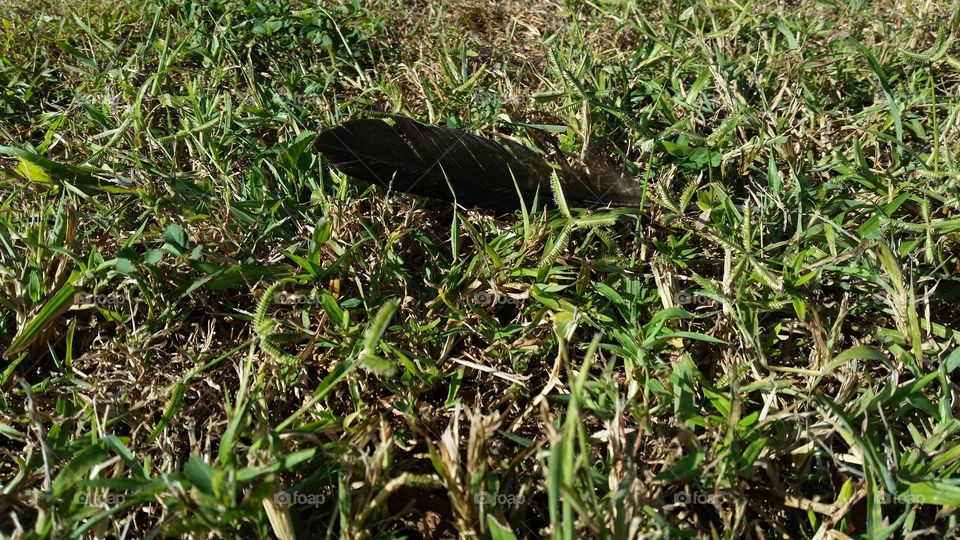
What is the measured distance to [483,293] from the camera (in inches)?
65.1

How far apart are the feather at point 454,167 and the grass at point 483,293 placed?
68mm

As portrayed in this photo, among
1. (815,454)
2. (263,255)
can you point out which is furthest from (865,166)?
(263,255)

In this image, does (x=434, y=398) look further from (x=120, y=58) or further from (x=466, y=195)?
(x=120, y=58)

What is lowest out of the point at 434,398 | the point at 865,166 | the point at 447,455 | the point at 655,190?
the point at 434,398

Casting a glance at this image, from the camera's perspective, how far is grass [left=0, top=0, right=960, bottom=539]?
1.24 m

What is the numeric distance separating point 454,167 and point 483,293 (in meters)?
0.31

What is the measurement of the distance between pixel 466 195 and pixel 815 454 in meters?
0.91

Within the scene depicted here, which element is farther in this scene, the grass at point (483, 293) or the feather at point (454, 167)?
the feather at point (454, 167)

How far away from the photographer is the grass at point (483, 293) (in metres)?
1.24

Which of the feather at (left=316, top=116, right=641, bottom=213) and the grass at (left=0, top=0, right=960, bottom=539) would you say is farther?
the feather at (left=316, top=116, right=641, bottom=213)

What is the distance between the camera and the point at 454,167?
1.74 metres

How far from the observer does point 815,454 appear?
1.32 meters

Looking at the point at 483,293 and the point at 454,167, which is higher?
the point at 454,167

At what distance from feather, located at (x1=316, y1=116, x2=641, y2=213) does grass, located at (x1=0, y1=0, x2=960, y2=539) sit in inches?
2.7
